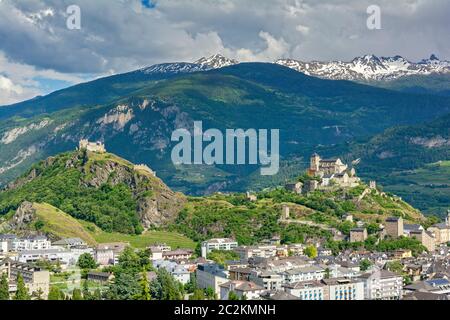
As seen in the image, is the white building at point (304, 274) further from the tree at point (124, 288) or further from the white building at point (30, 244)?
the white building at point (30, 244)

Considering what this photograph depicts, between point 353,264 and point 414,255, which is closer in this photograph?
point 353,264

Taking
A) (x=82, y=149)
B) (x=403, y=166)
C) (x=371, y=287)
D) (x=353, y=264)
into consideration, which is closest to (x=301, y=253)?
(x=353, y=264)

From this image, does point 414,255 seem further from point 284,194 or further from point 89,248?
point 89,248

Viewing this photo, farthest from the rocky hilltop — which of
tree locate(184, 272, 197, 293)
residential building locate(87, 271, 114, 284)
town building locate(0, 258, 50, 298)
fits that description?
tree locate(184, 272, 197, 293)

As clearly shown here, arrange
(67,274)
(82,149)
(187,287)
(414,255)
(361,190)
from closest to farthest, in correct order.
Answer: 1. (187,287)
2. (67,274)
3. (414,255)
4. (361,190)
5. (82,149)

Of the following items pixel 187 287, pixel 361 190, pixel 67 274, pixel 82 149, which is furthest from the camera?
pixel 82 149

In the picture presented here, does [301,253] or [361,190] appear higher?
[361,190]
